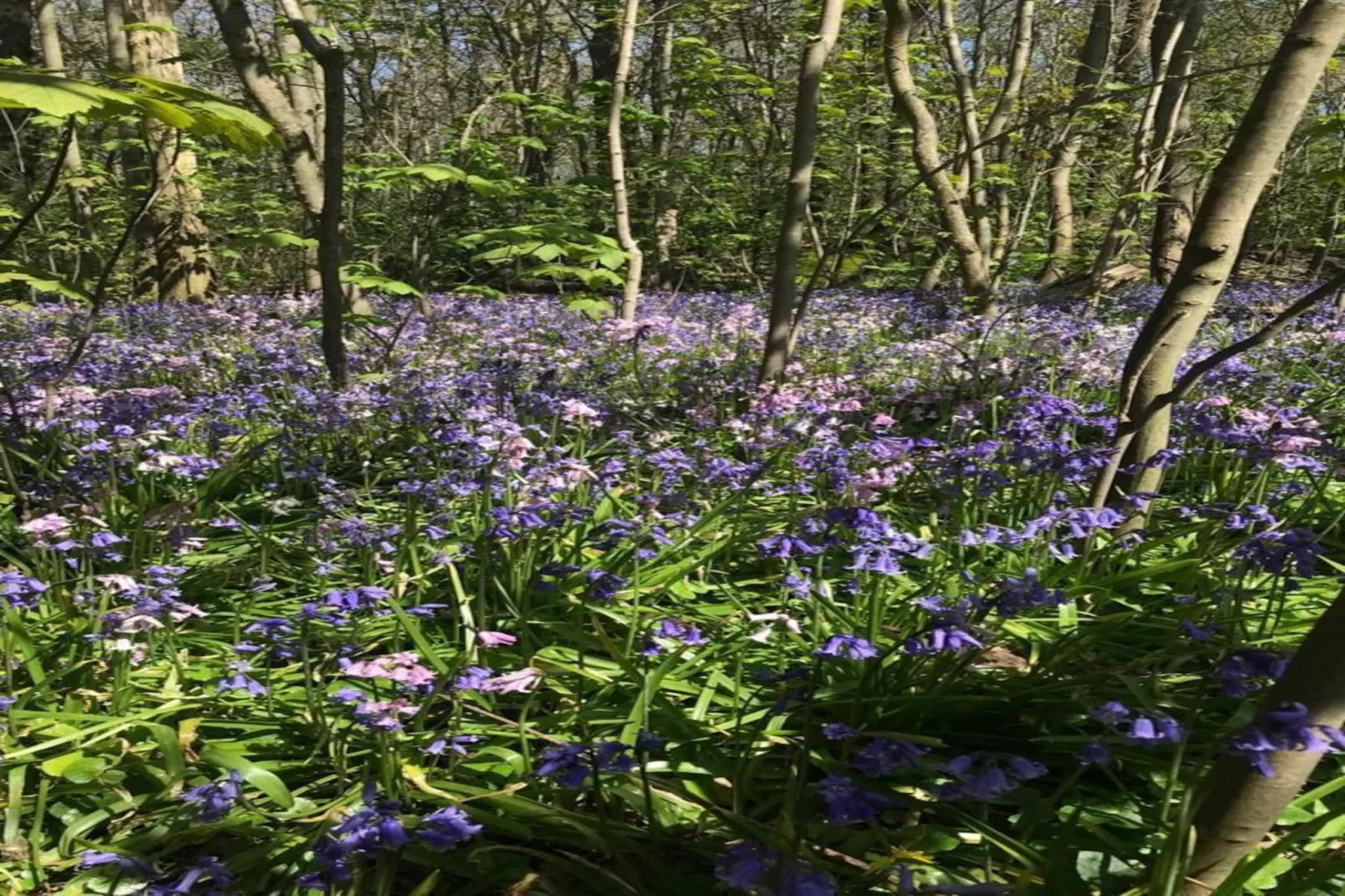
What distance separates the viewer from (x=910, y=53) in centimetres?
865

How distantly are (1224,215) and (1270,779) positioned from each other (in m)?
2.00

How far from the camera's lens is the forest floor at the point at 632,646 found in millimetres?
1644

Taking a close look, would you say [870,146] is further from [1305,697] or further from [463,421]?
[1305,697]

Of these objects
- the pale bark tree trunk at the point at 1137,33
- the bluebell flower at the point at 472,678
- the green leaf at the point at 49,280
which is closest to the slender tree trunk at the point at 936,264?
the pale bark tree trunk at the point at 1137,33

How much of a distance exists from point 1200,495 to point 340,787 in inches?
127

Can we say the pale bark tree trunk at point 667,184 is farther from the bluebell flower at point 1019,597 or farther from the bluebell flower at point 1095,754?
the bluebell flower at point 1095,754

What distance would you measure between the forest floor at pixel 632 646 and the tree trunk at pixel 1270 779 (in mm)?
56

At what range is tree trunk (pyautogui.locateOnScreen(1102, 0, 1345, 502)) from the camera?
2.56 m

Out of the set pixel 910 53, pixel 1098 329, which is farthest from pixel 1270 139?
pixel 910 53

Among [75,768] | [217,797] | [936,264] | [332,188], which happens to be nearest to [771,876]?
[217,797]

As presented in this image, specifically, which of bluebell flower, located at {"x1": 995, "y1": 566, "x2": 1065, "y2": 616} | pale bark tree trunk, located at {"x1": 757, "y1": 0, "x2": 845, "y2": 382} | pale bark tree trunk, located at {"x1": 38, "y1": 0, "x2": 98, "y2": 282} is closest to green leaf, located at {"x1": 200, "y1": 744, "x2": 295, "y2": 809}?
bluebell flower, located at {"x1": 995, "y1": 566, "x2": 1065, "y2": 616}

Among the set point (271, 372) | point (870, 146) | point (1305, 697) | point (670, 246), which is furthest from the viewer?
point (670, 246)

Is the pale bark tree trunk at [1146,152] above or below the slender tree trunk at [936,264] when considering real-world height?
above

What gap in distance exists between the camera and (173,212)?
9.45 meters
